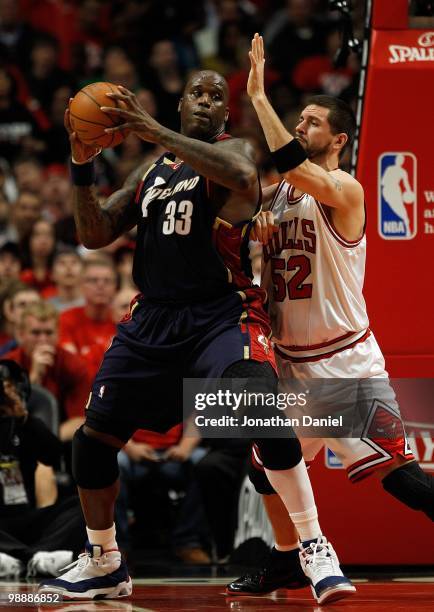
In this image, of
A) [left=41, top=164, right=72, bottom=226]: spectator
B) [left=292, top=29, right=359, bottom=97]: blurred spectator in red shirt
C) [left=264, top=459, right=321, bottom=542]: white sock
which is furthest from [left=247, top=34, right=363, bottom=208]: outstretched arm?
[left=292, top=29, right=359, bottom=97]: blurred spectator in red shirt

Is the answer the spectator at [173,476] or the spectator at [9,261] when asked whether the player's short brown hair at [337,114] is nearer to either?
the spectator at [173,476]

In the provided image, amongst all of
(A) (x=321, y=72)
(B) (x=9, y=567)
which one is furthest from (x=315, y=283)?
(A) (x=321, y=72)

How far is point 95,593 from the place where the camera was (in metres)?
5.16

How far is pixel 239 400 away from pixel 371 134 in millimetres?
2040

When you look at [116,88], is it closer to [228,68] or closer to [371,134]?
[371,134]

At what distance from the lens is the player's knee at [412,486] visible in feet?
16.7

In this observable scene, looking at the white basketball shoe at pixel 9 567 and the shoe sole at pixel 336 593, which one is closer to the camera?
the shoe sole at pixel 336 593

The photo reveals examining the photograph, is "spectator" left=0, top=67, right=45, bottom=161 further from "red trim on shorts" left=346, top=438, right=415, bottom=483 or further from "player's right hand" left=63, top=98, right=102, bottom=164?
"red trim on shorts" left=346, top=438, right=415, bottom=483

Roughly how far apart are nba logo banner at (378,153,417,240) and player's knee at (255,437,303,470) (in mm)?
1750

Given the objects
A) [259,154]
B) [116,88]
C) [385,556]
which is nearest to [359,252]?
[116,88]

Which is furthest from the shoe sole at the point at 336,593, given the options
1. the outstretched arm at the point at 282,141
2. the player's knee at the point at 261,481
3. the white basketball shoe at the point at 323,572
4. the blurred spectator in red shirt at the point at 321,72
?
the blurred spectator in red shirt at the point at 321,72

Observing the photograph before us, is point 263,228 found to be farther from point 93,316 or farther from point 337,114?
point 93,316

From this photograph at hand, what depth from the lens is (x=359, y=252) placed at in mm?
5324

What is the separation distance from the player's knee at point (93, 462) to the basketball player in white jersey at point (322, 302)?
71 cm
